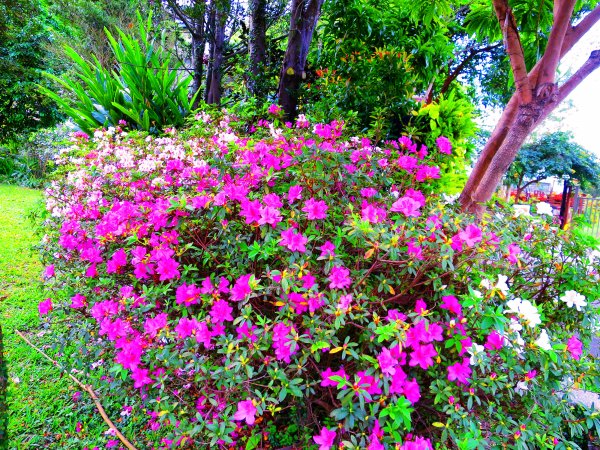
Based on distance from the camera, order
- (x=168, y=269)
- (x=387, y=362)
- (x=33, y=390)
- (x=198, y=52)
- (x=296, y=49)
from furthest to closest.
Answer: (x=198, y=52), (x=296, y=49), (x=33, y=390), (x=168, y=269), (x=387, y=362)

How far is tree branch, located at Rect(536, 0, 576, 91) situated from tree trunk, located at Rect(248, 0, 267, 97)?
2.78 m

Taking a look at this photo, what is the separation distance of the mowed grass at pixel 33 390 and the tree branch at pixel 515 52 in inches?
106

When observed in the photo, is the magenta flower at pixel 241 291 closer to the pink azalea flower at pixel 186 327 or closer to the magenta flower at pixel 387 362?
the pink azalea flower at pixel 186 327

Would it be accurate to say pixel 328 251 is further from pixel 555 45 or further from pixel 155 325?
pixel 555 45

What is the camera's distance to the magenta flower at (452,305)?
4.01 ft

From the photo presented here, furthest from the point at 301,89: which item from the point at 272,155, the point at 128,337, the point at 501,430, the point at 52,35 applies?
the point at 52,35

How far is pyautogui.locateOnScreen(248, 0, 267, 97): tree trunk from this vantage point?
402 centimetres

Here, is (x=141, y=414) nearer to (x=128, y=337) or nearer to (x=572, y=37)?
(x=128, y=337)

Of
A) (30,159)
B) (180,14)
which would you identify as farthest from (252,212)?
(30,159)

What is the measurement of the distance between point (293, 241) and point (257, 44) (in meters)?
3.53

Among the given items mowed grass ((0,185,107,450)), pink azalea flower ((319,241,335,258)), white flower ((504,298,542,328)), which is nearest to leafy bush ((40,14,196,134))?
mowed grass ((0,185,107,450))

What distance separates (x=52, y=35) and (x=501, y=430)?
15.0 meters

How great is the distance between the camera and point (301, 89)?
3.72m

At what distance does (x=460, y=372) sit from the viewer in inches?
46.3
